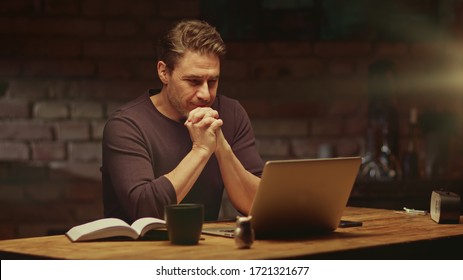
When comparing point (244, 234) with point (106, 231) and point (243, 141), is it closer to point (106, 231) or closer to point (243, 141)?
point (106, 231)

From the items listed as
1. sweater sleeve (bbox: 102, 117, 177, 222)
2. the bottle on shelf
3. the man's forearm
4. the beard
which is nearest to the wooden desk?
sweater sleeve (bbox: 102, 117, 177, 222)

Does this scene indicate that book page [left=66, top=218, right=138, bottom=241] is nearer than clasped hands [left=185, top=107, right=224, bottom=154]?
Yes

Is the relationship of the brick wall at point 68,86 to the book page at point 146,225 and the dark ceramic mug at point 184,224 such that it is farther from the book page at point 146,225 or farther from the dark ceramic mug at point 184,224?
the dark ceramic mug at point 184,224

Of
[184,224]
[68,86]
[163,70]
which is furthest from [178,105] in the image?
[68,86]

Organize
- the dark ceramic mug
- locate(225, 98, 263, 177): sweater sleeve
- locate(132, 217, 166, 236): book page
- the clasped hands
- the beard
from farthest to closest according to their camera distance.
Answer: locate(225, 98, 263, 177): sweater sleeve, the beard, the clasped hands, locate(132, 217, 166, 236): book page, the dark ceramic mug

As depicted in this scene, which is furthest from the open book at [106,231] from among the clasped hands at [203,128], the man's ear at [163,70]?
the man's ear at [163,70]

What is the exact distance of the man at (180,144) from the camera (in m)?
2.42

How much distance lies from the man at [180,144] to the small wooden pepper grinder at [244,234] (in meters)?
0.53

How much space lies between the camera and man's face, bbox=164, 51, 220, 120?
262 centimetres

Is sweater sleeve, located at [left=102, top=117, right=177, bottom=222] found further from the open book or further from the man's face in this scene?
the open book

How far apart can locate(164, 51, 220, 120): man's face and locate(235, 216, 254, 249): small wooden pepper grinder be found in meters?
0.81

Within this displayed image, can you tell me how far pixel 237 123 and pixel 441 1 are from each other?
1538mm

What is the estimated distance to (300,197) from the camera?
204 cm

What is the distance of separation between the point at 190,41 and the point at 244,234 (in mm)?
932
